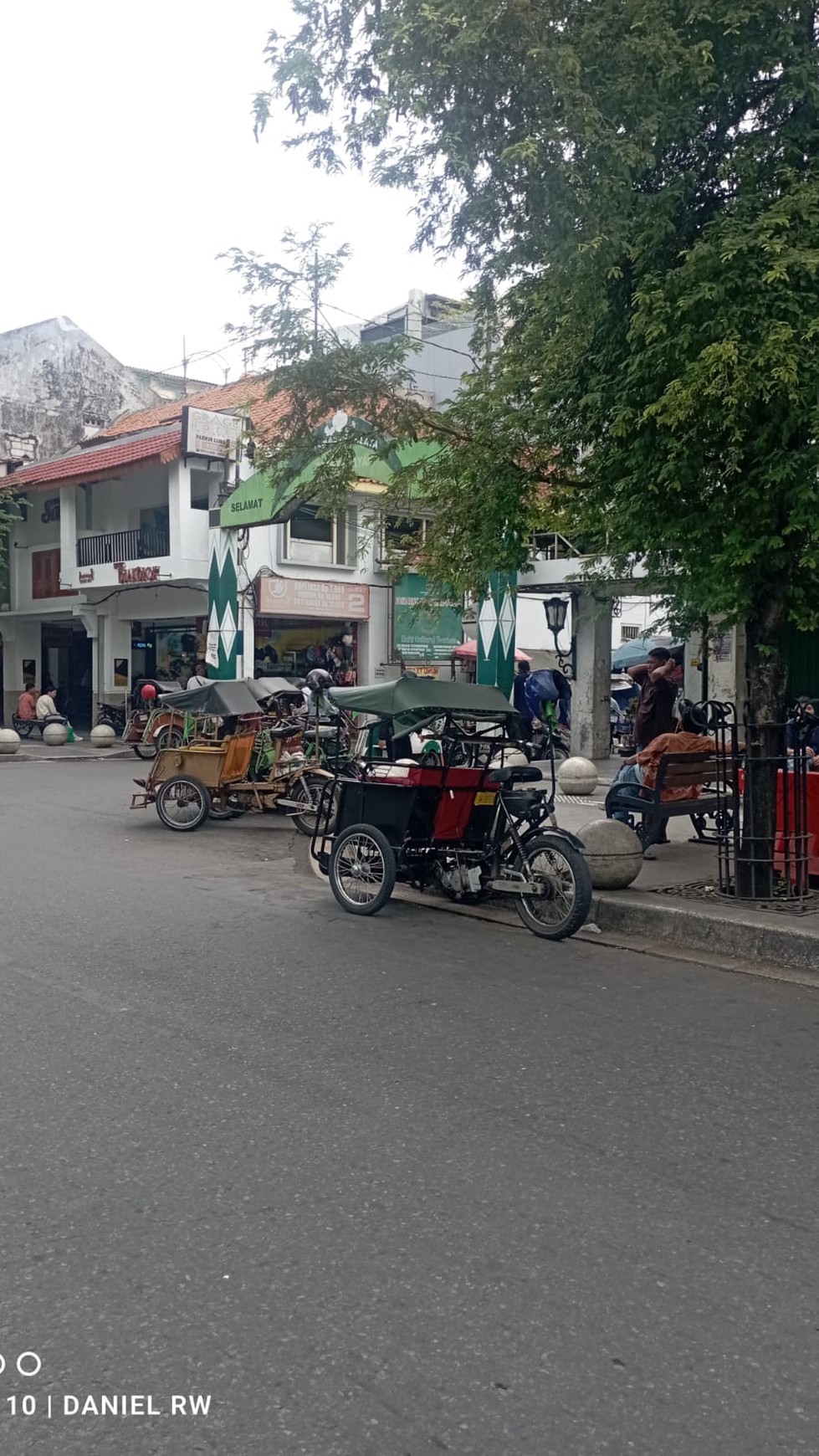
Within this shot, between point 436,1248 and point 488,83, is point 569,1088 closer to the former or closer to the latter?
point 436,1248

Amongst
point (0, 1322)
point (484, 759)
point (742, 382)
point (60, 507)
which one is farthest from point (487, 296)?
point (60, 507)

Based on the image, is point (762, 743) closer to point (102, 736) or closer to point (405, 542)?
point (405, 542)

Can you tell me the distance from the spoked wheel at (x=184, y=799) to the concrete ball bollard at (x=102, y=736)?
539 inches

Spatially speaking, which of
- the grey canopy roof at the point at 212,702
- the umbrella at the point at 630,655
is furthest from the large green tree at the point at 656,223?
the umbrella at the point at 630,655

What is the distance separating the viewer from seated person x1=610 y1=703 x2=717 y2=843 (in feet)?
32.8

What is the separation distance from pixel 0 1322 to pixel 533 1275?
4.73 feet

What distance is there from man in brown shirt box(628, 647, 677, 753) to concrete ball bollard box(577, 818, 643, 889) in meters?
3.68

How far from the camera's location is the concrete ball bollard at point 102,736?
26.4m

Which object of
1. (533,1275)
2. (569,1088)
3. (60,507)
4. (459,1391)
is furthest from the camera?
(60,507)

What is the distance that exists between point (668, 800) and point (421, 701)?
8.54ft

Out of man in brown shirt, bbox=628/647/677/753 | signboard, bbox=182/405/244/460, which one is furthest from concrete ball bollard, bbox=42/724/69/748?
man in brown shirt, bbox=628/647/677/753

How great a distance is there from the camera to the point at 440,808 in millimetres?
8586

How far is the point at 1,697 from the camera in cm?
3666

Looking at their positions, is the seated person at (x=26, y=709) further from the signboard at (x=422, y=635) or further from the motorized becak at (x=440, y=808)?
the motorized becak at (x=440, y=808)
